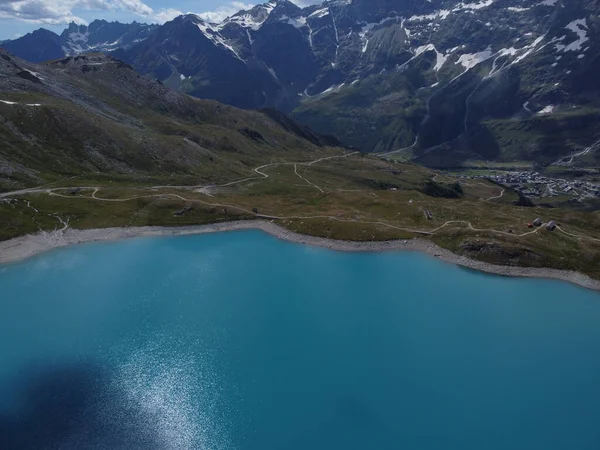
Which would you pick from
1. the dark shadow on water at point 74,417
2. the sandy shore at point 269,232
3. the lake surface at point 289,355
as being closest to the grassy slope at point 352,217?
the sandy shore at point 269,232

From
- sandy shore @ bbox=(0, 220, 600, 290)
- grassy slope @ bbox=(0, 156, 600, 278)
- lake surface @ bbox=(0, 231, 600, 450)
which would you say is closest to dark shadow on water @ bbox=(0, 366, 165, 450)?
lake surface @ bbox=(0, 231, 600, 450)

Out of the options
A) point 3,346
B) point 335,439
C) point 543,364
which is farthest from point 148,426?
point 543,364

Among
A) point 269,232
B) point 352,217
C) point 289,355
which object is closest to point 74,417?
point 289,355

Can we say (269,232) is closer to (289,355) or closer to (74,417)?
(289,355)

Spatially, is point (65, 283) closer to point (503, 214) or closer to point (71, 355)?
point (71, 355)

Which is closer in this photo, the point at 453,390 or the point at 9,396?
the point at 9,396

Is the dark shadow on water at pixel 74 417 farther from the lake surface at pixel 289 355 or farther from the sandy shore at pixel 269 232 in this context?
the sandy shore at pixel 269 232
